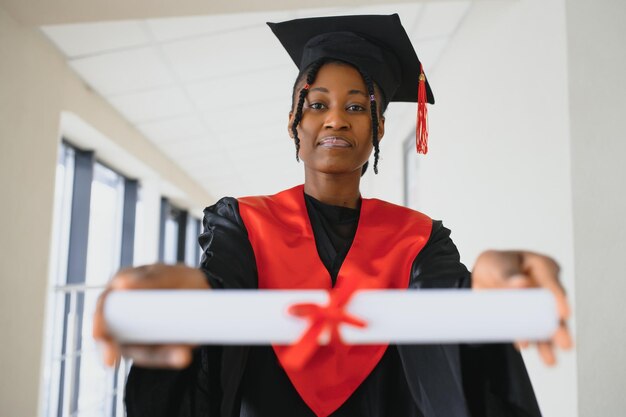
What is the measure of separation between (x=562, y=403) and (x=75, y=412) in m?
3.42

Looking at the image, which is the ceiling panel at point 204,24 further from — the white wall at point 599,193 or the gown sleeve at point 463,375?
the gown sleeve at point 463,375

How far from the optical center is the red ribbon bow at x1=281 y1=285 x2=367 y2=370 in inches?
21.9

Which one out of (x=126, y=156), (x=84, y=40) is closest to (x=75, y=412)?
(x=126, y=156)

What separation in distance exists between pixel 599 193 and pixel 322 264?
117cm

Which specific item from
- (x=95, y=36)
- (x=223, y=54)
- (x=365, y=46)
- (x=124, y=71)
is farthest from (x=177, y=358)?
(x=124, y=71)

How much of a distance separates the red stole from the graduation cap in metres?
0.32

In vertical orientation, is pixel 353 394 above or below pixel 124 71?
below

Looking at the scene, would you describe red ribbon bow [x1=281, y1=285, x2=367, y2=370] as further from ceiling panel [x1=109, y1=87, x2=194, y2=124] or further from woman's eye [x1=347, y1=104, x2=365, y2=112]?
ceiling panel [x1=109, y1=87, x2=194, y2=124]

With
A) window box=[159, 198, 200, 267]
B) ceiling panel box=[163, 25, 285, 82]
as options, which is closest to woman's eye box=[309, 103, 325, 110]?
ceiling panel box=[163, 25, 285, 82]

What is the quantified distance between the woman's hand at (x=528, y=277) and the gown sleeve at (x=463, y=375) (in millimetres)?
171

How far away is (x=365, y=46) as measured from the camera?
1204 millimetres

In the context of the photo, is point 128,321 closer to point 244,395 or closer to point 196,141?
point 244,395

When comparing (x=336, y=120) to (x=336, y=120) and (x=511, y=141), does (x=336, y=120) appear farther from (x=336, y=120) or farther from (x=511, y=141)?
(x=511, y=141)

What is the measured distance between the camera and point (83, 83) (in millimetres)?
3490
